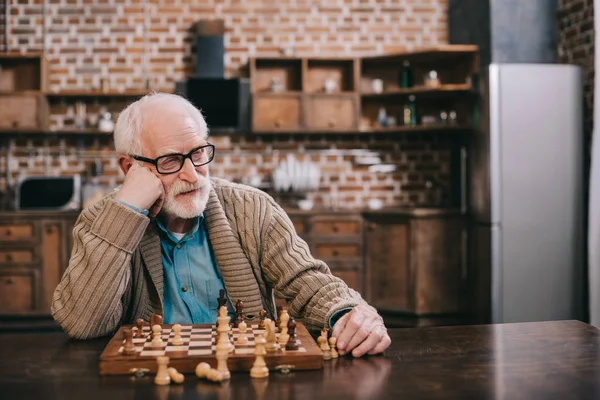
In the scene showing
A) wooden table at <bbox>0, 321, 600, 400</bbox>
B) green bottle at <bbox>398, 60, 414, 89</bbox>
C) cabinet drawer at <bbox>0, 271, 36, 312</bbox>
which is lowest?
cabinet drawer at <bbox>0, 271, 36, 312</bbox>

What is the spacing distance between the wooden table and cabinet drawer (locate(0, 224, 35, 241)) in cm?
349

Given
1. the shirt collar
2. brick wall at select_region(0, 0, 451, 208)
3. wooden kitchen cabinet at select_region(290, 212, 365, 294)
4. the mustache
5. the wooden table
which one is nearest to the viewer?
the wooden table

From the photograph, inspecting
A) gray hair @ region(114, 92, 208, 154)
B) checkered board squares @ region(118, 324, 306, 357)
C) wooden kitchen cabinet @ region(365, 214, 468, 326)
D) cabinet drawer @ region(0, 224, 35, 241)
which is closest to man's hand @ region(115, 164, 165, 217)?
gray hair @ region(114, 92, 208, 154)

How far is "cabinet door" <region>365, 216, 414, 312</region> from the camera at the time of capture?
4.81 metres

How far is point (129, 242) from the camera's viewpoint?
1.62 meters

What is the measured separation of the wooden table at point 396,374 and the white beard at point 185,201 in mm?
451

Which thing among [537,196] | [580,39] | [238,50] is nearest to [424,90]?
[580,39]

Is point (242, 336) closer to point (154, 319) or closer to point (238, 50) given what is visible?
point (154, 319)

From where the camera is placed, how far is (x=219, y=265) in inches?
73.8

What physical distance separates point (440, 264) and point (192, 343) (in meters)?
3.69

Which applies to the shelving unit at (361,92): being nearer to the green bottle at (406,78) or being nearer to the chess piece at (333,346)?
the green bottle at (406,78)

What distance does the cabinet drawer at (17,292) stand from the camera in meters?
4.75

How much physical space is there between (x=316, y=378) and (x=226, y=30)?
4666mm

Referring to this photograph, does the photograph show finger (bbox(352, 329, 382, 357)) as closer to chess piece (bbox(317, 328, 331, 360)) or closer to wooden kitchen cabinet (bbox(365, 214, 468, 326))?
chess piece (bbox(317, 328, 331, 360))
